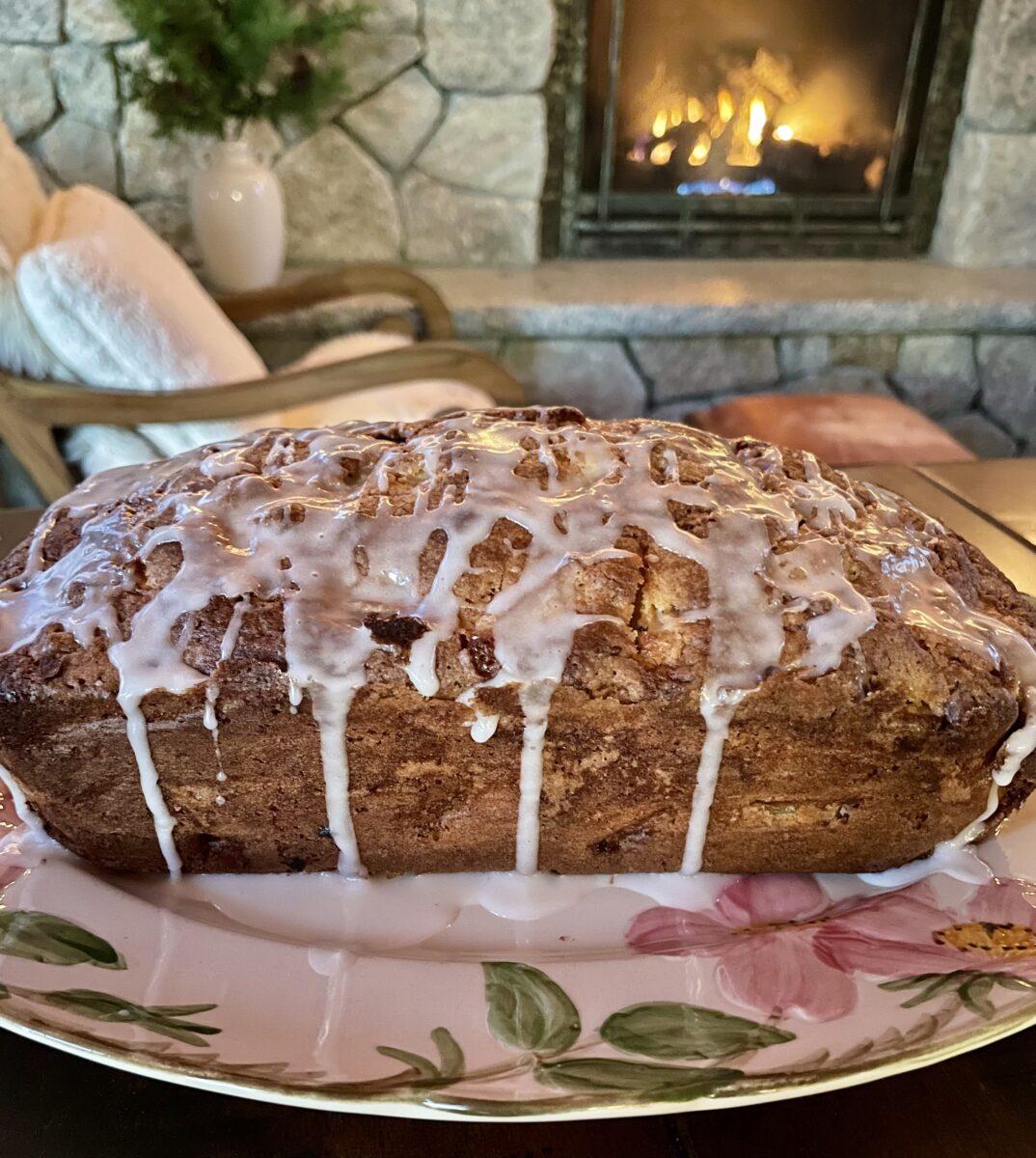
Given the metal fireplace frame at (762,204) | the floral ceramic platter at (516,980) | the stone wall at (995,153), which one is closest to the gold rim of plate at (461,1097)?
the floral ceramic platter at (516,980)

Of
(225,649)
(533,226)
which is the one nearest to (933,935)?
(225,649)

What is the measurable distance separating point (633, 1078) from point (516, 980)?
0.13m

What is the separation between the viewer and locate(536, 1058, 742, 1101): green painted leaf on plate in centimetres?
63

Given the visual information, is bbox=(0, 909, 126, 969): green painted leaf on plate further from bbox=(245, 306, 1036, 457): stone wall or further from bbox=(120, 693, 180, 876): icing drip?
bbox=(245, 306, 1036, 457): stone wall

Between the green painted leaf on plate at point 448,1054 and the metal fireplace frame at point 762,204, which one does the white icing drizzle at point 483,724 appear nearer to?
the green painted leaf on plate at point 448,1054

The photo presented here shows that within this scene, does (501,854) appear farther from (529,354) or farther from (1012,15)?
(1012,15)

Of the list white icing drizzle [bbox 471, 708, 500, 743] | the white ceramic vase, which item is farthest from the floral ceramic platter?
the white ceramic vase

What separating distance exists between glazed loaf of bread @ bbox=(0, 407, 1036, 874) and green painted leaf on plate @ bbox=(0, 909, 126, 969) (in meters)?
0.11

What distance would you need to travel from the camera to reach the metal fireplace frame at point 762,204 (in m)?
3.04

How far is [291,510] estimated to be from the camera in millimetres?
862

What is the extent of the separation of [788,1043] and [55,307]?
173 cm

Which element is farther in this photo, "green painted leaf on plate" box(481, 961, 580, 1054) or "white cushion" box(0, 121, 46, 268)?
"white cushion" box(0, 121, 46, 268)

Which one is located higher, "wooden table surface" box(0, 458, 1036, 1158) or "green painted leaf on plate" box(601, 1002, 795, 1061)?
"green painted leaf on plate" box(601, 1002, 795, 1061)

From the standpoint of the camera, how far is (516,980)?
743 millimetres
